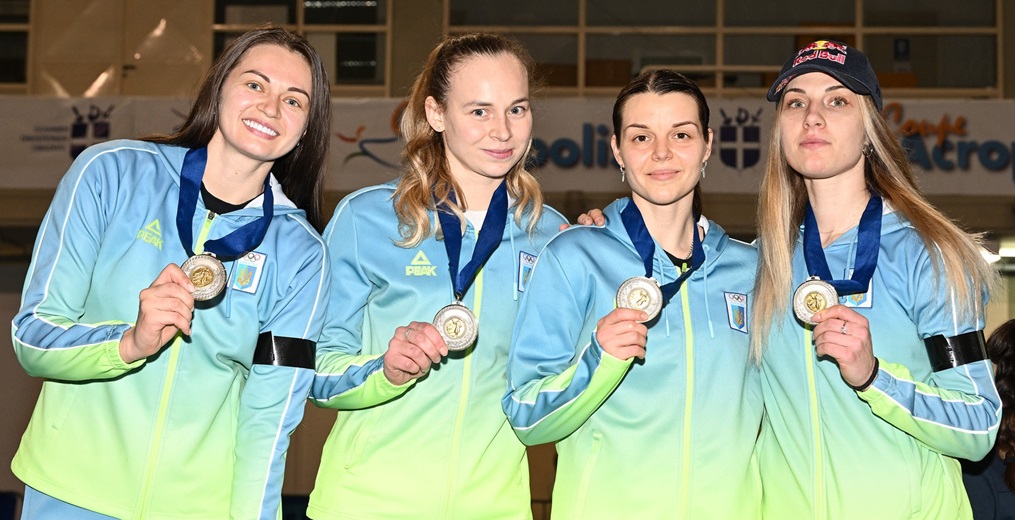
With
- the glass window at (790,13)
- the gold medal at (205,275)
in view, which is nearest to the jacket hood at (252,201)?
Result: the gold medal at (205,275)

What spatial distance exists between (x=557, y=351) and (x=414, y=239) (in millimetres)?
601

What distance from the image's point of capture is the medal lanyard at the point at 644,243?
126 inches

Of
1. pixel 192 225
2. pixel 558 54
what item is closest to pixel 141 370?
pixel 192 225

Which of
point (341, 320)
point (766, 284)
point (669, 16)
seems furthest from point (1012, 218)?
point (341, 320)

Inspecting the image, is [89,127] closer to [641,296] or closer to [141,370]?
[141,370]

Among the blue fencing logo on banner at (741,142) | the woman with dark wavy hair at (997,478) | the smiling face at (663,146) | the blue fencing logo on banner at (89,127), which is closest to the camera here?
the smiling face at (663,146)

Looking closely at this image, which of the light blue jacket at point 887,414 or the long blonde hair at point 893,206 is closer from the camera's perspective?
the light blue jacket at point 887,414

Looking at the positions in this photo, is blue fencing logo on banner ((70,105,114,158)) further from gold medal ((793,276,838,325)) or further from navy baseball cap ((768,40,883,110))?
gold medal ((793,276,838,325))

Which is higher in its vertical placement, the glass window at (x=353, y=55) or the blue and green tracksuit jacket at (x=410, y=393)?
the glass window at (x=353, y=55)

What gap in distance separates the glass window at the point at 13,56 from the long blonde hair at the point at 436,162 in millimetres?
12911

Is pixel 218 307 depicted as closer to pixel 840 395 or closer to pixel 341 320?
pixel 341 320

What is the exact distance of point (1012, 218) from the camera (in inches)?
427

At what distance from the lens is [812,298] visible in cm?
291

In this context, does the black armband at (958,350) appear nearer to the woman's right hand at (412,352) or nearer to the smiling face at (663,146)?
the smiling face at (663,146)
